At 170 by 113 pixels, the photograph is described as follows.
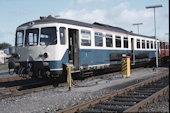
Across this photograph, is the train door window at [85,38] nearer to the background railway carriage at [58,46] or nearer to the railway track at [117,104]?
the background railway carriage at [58,46]

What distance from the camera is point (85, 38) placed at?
1320cm

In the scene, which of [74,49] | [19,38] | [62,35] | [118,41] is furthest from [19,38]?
[118,41]

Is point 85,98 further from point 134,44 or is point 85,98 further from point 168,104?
point 134,44

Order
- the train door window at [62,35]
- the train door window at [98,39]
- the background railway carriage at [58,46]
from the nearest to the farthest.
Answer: the background railway carriage at [58,46], the train door window at [62,35], the train door window at [98,39]

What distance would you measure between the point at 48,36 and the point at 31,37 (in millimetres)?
1130

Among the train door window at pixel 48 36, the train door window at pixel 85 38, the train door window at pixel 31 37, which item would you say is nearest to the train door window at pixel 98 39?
the train door window at pixel 85 38

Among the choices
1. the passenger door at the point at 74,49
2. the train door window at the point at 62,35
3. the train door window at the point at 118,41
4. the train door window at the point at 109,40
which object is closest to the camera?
the train door window at the point at 62,35

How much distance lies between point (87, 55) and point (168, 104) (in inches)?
273

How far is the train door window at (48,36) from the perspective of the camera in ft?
37.2

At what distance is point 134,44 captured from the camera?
19969 mm

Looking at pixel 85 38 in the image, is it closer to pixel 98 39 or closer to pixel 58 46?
pixel 98 39

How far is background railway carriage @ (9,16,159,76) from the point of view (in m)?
11.3

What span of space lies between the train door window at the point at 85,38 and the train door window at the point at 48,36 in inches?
81.5

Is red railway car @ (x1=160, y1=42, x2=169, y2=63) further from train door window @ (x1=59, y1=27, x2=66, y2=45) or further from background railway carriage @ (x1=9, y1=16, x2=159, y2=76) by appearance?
train door window @ (x1=59, y1=27, x2=66, y2=45)
